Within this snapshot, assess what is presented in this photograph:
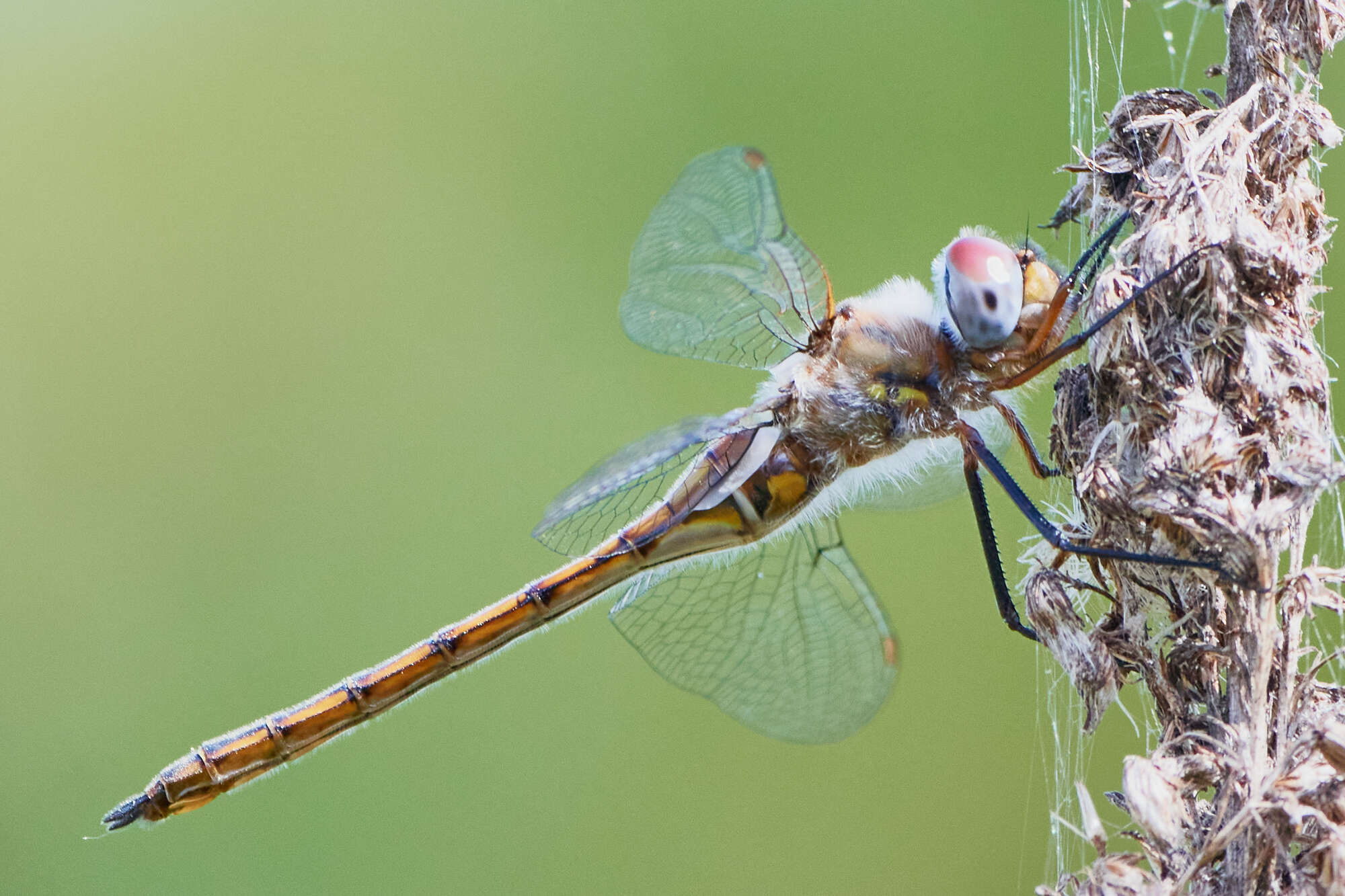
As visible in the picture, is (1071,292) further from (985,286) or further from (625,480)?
(625,480)

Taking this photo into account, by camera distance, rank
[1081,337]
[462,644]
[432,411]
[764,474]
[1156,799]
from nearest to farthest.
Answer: [1156,799] < [1081,337] < [764,474] < [462,644] < [432,411]

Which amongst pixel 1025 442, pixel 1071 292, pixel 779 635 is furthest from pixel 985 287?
pixel 779 635

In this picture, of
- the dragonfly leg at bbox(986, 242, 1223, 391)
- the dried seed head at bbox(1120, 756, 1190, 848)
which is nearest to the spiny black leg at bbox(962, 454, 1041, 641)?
the dragonfly leg at bbox(986, 242, 1223, 391)

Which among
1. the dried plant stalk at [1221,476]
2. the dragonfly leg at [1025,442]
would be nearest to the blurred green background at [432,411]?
the dragonfly leg at [1025,442]

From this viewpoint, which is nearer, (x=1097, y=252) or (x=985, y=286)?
(x=1097, y=252)

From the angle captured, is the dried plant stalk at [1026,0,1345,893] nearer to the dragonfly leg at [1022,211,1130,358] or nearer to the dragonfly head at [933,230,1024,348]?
the dragonfly leg at [1022,211,1130,358]

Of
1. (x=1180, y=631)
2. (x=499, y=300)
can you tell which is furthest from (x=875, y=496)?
(x=499, y=300)

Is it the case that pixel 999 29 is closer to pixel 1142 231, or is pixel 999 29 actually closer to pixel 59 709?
pixel 1142 231
